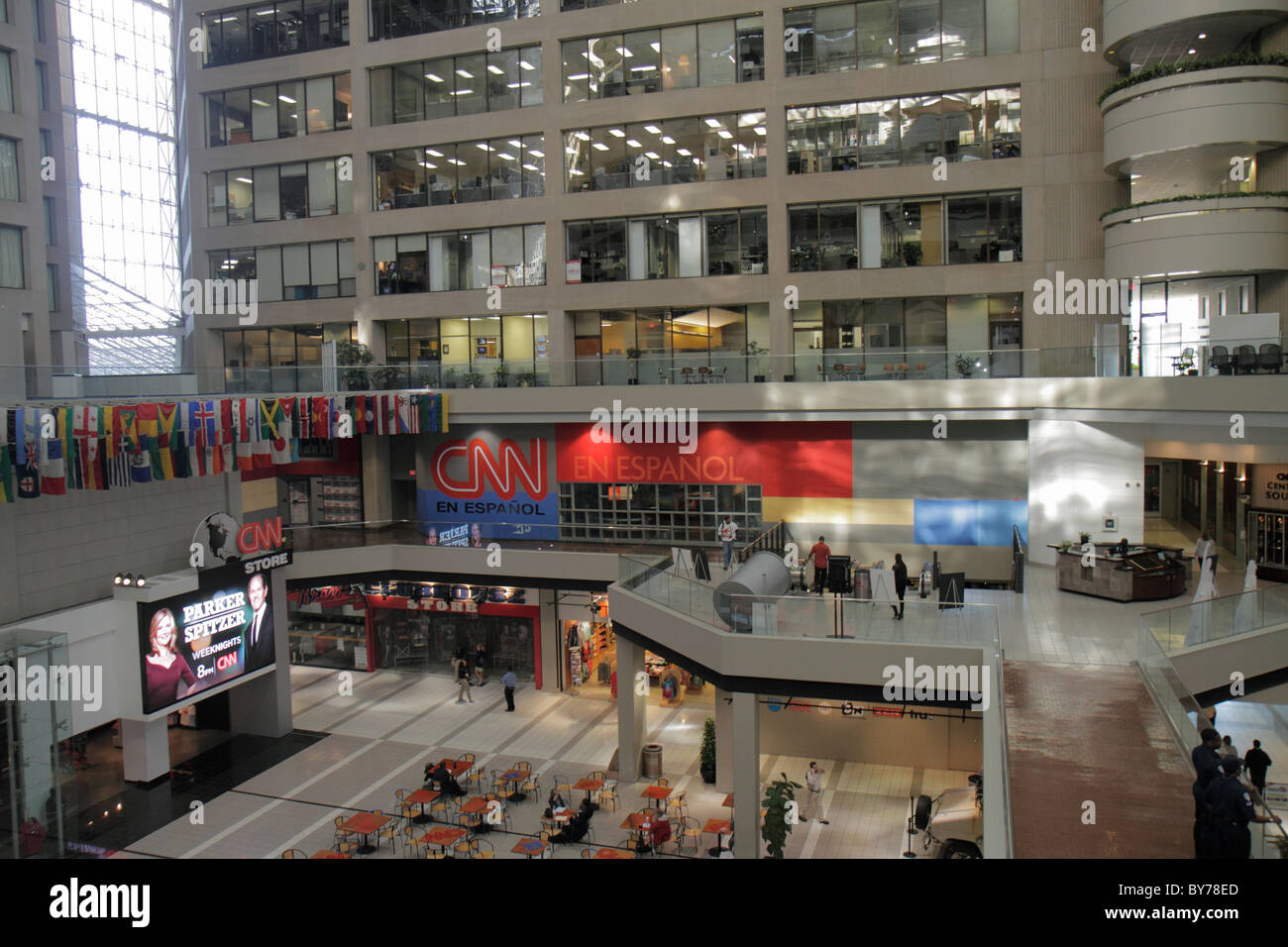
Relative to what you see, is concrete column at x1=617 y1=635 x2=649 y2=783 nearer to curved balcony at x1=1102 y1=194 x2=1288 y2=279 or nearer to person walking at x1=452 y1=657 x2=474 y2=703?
person walking at x1=452 y1=657 x2=474 y2=703

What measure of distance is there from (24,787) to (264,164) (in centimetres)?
2396

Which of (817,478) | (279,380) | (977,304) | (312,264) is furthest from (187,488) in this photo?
(977,304)

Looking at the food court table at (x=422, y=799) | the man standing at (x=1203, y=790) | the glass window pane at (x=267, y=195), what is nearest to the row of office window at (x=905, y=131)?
the glass window pane at (x=267, y=195)

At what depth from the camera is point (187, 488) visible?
2459 cm

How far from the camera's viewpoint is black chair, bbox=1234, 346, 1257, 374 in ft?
61.9

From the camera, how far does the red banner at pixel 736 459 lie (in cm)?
2728

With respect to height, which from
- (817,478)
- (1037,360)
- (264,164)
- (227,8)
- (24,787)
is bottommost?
(24,787)

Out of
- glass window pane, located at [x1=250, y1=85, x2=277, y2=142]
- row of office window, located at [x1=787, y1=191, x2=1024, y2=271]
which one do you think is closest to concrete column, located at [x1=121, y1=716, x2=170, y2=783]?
row of office window, located at [x1=787, y1=191, x2=1024, y2=271]

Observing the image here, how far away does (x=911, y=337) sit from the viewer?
2744cm

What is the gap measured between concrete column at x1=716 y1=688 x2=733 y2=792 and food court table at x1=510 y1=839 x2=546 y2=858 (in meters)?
5.31

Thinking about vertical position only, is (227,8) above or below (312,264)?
above
